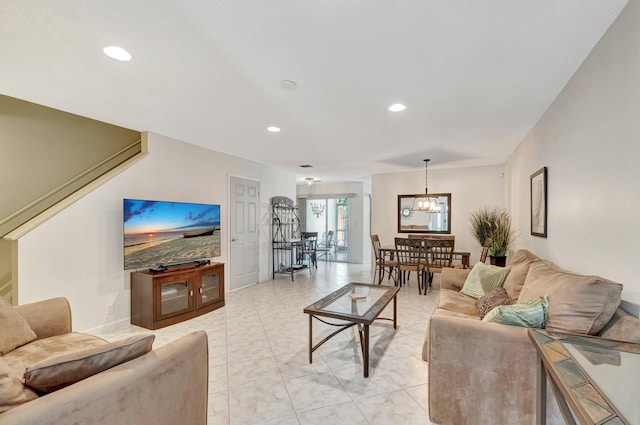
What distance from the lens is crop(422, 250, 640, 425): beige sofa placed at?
4.95ft

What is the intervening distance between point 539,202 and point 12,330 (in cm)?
453

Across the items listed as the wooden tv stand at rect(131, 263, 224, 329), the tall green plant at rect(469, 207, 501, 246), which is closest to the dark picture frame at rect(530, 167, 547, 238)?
the tall green plant at rect(469, 207, 501, 246)

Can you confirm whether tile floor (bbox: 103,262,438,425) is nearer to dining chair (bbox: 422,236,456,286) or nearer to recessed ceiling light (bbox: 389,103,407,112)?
dining chair (bbox: 422,236,456,286)

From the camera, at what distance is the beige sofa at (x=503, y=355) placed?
1509 millimetres

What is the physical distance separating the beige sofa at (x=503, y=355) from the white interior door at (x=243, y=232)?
397 cm

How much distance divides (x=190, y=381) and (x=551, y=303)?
2035 mm

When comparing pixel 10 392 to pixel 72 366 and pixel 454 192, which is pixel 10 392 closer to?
pixel 72 366

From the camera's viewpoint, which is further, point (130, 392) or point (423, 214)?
point (423, 214)

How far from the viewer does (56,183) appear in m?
3.50

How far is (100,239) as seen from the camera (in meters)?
3.29

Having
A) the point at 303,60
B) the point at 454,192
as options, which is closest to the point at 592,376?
the point at 303,60

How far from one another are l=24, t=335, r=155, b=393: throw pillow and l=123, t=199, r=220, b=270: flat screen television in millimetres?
2547

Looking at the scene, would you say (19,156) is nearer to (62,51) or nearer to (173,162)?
(173,162)

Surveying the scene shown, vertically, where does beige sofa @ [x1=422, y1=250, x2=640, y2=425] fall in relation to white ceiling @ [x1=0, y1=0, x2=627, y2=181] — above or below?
below
